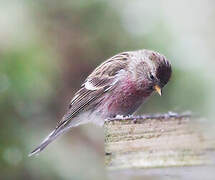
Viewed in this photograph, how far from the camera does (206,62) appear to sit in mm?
2666

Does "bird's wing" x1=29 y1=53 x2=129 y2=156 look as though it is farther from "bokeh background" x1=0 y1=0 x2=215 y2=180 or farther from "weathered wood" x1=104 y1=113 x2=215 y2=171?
Result: "weathered wood" x1=104 y1=113 x2=215 y2=171

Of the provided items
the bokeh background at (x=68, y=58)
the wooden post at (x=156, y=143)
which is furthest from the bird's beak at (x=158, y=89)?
the wooden post at (x=156, y=143)

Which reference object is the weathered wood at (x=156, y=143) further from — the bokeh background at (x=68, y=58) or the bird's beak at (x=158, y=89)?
the bokeh background at (x=68, y=58)

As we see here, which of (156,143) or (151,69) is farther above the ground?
(156,143)

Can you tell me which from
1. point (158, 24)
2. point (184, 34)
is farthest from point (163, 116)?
point (158, 24)

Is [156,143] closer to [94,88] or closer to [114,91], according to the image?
[114,91]

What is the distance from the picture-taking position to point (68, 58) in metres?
4.56

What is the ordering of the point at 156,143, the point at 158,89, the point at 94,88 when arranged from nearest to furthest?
the point at 156,143 < the point at 158,89 < the point at 94,88

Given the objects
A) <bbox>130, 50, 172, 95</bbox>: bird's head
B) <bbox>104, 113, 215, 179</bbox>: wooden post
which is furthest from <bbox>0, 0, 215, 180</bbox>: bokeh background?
<bbox>104, 113, 215, 179</bbox>: wooden post

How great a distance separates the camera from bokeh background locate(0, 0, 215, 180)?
328 cm

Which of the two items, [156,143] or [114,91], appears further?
[114,91]

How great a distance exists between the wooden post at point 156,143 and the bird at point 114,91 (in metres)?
1.02

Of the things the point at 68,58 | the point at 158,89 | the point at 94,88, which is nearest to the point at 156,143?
the point at 158,89

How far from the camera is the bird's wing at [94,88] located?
301cm
